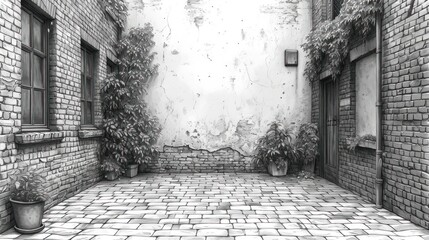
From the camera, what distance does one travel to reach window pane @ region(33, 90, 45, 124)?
490 cm

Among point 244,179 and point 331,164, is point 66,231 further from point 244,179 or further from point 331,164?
point 331,164

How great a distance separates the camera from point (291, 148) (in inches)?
317

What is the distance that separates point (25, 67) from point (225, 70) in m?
5.08

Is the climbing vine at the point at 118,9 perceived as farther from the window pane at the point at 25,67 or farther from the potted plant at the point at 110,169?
the potted plant at the point at 110,169

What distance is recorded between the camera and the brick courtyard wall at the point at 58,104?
3.94 metres

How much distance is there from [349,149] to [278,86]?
2.99 meters

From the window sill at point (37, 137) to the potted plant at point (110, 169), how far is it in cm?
201

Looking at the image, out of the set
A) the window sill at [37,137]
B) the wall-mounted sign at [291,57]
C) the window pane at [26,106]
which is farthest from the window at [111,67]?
the wall-mounted sign at [291,57]

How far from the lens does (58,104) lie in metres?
5.32

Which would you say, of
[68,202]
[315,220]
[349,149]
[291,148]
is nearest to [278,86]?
[291,148]

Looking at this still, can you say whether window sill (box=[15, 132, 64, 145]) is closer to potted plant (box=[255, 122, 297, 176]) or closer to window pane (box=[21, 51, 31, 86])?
window pane (box=[21, 51, 31, 86])

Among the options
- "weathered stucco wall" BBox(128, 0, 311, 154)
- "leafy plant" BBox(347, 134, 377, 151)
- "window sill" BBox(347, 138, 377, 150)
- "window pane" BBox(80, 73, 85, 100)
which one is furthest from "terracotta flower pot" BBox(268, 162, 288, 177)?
"window pane" BBox(80, 73, 85, 100)

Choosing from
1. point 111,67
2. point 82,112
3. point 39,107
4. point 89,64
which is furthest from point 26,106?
point 111,67

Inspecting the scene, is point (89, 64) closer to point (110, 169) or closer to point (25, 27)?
point (110, 169)
